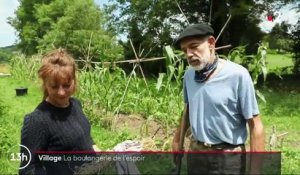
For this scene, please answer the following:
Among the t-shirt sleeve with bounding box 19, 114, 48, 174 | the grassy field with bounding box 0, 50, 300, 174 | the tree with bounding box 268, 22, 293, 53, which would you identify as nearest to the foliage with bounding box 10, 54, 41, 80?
the grassy field with bounding box 0, 50, 300, 174

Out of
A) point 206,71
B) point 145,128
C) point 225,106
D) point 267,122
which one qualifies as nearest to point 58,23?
point 267,122

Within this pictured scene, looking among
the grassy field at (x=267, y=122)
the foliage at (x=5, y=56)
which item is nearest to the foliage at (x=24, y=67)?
the grassy field at (x=267, y=122)

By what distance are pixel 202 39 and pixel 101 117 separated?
17.6 feet

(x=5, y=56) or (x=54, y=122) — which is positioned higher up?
(x=54, y=122)

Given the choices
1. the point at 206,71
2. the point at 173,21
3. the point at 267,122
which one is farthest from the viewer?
the point at 173,21

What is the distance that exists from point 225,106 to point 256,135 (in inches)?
7.8

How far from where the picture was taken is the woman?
82.0 inches

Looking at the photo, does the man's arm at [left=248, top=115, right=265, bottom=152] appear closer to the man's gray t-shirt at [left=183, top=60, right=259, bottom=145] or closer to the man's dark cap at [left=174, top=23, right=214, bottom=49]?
the man's gray t-shirt at [left=183, top=60, right=259, bottom=145]

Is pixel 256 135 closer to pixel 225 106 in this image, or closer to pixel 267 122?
pixel 225 106

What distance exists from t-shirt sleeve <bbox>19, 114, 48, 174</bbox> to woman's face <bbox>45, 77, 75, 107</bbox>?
0.13 metres

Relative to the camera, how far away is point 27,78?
16938mm

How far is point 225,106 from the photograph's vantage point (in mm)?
2305

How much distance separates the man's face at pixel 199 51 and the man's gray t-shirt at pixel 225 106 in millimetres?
87

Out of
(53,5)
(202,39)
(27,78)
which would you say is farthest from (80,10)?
(202,39)
